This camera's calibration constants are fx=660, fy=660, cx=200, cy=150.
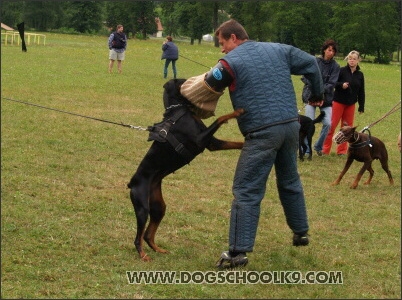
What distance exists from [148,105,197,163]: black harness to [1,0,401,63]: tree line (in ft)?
89.6

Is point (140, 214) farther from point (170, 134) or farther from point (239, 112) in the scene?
point (239, 112)

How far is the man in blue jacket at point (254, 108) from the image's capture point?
17.0ft

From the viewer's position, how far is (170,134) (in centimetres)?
552

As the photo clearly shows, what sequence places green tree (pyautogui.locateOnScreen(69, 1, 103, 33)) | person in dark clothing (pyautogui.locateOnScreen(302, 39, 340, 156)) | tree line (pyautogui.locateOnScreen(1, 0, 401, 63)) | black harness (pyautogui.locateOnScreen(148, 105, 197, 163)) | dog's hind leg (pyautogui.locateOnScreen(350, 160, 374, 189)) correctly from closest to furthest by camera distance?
black harness (pyautogui.locateOnScreen(148, 105, 197, 163)) → dog's hind leg (pyautogui.locateOnScreen(350, 160, 374, 189)) → person in dark clothing (pyautogui.locateOnScreen(302, 39, 340, 156)) → tree line (pyautogui.locateOnScreen(1, 0, 401, 63)) → green tree (pyautogui.locateOnScreen(69, 1, 103, 33))

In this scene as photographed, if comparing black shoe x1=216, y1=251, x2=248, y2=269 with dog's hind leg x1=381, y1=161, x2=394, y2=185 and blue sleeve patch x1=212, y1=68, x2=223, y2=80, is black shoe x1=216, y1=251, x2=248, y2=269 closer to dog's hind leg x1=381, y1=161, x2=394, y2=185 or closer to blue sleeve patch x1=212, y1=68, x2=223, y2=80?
blue sleeve patch x1=212, y1=68, x2=223, y2=80

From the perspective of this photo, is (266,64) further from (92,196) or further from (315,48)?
(315,48)

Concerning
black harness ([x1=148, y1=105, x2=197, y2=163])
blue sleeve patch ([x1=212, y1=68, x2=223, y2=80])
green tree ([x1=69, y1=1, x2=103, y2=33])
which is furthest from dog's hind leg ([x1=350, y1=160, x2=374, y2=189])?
green tree ([x1=69, y1=1, x2=103, y2=33])

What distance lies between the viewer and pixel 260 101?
5.16m

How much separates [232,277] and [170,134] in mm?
1290

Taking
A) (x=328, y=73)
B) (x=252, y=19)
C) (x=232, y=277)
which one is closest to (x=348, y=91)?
(x=328, y=73)

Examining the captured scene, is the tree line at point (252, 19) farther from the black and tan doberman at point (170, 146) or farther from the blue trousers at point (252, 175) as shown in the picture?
the blue trousers at point (252, 175)

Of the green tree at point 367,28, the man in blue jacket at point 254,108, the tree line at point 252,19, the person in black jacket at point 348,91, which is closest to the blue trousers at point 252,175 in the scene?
the man in blue jacket at point 254,108

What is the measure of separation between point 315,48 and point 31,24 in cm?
2308

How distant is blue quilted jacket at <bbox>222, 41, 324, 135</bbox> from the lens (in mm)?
5156
